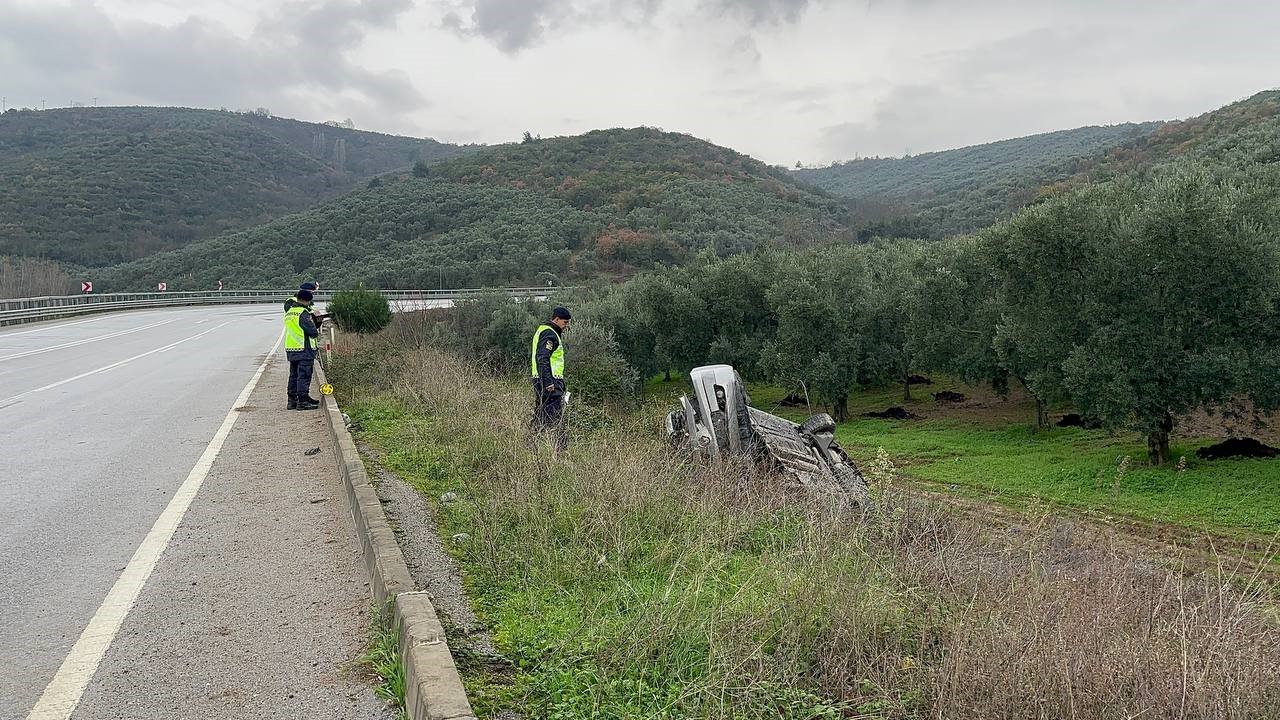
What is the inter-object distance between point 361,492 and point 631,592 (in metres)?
3.13

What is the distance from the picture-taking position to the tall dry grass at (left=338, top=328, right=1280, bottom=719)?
3.84 metres

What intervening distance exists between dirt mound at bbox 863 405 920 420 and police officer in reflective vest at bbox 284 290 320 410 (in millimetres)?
19376

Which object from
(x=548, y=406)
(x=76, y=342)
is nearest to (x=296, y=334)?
(x=548, y=406)

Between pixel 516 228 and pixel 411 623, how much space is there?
69.8 meters

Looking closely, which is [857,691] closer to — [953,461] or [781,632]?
[781,632]

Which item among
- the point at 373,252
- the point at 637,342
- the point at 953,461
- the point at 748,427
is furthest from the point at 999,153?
the point at 748,427

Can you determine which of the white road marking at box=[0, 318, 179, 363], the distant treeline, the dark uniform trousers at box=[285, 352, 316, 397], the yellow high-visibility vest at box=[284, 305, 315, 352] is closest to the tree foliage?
the distant treeline

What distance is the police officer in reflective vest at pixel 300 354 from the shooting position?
13.7 m

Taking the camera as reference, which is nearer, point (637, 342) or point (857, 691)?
point (857, 691)

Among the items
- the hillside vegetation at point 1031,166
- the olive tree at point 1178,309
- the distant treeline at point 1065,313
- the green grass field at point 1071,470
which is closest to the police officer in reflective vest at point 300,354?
the distant treeline at point 1065,313

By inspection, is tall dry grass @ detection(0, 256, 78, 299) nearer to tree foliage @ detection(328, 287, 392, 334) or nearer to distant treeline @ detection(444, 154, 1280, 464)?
tree foliage @ detection(328, 287, 392, 334)

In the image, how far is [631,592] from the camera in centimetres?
518

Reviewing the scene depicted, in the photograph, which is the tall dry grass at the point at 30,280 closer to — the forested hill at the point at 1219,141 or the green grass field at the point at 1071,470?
the green grass field at the point at 1071,470

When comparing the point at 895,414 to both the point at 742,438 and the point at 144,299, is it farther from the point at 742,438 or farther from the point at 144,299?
the point at 144,299
